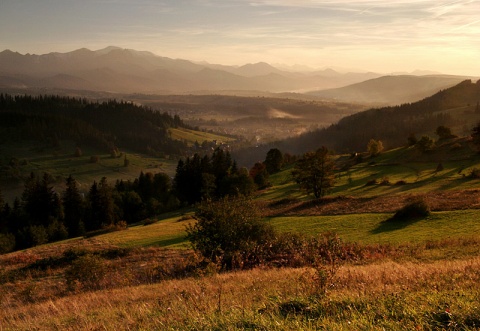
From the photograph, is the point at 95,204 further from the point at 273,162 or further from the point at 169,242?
the point at 273,162

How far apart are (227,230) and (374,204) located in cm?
2925

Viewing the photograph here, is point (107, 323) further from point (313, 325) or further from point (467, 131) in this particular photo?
point (467, 131)

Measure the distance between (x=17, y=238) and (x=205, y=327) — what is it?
9431cm

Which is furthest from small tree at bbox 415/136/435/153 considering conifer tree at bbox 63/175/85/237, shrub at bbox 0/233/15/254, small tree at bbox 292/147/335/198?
shrub at bbox 0/233/15/254

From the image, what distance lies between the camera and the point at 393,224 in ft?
114

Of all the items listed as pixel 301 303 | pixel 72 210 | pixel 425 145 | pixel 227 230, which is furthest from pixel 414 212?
pixel 72 210

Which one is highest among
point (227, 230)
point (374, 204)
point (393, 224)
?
point (227, 230)

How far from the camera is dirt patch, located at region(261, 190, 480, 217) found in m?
37.9

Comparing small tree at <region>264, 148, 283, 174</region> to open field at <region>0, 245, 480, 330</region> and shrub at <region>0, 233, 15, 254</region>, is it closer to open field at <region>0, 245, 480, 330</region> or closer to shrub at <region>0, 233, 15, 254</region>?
shrub at <region>0, 233, 15, 254</region>

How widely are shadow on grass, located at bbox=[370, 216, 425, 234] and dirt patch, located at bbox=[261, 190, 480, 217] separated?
405 centimetres

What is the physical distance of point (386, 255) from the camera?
20297 mm

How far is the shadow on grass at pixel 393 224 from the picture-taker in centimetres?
3291

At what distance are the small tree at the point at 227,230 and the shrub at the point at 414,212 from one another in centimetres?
1705

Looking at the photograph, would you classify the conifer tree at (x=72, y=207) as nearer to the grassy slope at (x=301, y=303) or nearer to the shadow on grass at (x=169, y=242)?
the shadow on grass at (x=169, y=242)
